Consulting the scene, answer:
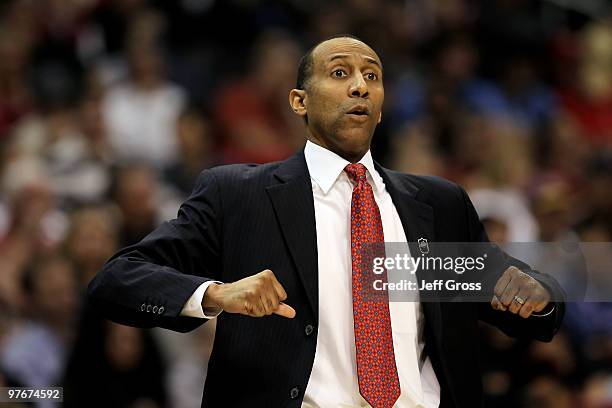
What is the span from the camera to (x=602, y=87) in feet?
30.8

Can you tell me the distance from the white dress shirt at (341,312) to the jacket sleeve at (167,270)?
0.07 m

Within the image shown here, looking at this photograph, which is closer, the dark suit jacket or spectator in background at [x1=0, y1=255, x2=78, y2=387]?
the dark suit jacket

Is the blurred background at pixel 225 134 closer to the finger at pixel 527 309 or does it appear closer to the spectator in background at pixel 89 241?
the spectator in background at pixel 89 241

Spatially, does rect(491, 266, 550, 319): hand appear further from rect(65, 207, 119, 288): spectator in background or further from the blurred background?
rect(65, 207, 119, 288): spectator in background

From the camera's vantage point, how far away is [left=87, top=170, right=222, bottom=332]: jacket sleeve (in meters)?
3.24

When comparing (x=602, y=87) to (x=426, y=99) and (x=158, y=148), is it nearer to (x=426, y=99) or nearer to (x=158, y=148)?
(x=426, y=99)

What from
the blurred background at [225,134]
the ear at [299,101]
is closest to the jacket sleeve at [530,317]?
the ear at [299,101]

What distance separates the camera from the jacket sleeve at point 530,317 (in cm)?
339

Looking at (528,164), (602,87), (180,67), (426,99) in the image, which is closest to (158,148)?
(180,67)

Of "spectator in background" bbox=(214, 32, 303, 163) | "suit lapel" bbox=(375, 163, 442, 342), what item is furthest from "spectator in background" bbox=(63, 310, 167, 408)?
"spectator in background" bbox=(214, 32, 303, 163)

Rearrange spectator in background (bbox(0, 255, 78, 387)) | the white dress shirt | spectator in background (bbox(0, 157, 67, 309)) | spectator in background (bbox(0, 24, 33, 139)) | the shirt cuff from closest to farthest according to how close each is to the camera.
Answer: the shirt cuff < the white dress shirt < spectator in background (bbox(0, 255, 78, 387)) < spectator in background (bbox(0, 157, 67, 309)) < spectator in background (bbox(0, 24, 33, 139))

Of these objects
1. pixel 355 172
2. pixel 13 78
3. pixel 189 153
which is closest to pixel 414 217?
pixel 355 172

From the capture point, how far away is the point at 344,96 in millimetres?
3629

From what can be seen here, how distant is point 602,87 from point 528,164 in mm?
1511
